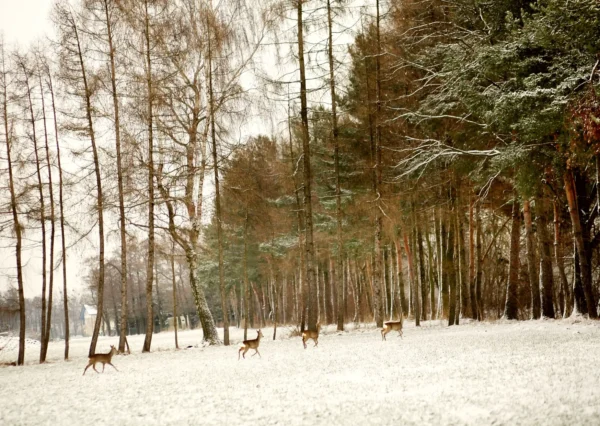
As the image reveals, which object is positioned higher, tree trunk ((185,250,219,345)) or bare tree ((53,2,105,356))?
bare tree ((53,2,105,356))

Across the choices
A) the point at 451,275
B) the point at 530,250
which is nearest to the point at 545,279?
the point at 530,250

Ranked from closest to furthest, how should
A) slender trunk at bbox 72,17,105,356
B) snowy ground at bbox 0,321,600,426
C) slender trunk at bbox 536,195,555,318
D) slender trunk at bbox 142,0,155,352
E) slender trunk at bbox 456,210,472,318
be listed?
snowy ground at bbox 0,321,600,426
slender trunk at bbox 72,17,105,356
slender trunk at bbox 142,0,155,352
slender trunk at bbox 536,195,555,318
slender trunk at bbox 456,210,472,318

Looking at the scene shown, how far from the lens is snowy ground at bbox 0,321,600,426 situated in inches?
188

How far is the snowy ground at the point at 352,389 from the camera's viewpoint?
15.7 feet

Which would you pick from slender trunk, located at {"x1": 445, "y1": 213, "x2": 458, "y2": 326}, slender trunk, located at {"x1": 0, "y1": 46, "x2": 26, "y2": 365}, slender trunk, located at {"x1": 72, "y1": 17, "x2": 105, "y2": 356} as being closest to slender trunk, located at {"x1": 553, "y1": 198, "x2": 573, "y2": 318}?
slender trunk, located at {"x1": 445, "y1": 213, "x2": 458, "y2": 326}

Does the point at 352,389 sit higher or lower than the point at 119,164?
lower

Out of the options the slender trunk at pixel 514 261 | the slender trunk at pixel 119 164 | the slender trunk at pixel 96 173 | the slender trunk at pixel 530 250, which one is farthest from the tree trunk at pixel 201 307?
the slender trunk at pixel 530 250

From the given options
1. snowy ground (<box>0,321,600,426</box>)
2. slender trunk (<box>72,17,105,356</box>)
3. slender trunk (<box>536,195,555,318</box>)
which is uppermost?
slender trunk (<box>72,17,105,356</box>)

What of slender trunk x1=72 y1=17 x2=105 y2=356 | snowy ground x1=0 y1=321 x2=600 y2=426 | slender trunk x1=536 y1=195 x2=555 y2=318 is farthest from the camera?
slender trunk x1=536 y1=195 x2=555 y2=318

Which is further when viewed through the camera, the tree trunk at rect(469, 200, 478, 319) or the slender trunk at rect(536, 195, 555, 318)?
the tree trunk at rect(469, 200, 478, 319)

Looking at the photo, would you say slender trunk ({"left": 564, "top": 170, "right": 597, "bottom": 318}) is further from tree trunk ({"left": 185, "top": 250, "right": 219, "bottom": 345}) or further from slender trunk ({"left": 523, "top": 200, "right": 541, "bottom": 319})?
tree trunk ({"left": 185, "top": 250, "right": 219, "bottom": 345})

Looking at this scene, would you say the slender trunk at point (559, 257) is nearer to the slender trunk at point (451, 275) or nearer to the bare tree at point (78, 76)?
the slender trunk at point (451, 275)

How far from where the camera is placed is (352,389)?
6227 mm

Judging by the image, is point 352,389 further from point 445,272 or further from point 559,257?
point 445,272
